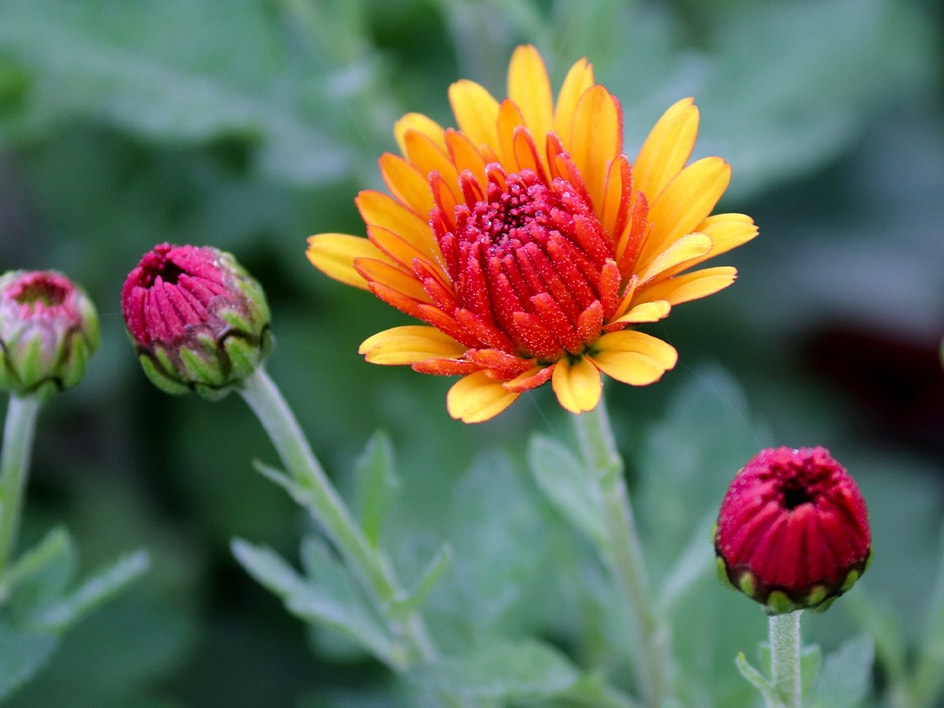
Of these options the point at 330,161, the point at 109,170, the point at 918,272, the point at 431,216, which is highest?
the point at 109,170

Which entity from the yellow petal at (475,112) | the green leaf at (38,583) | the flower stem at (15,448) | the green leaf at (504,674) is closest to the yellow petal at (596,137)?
the yellow petal at (475,112)

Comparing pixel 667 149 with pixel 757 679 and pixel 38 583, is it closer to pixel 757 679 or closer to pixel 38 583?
pixel 757 679

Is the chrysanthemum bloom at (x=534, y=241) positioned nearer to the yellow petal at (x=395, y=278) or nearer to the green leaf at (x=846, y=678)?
the yellow petal at (x=395, y=278)

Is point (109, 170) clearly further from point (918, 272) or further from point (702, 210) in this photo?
point (918, 272)

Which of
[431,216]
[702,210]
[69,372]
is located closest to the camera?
[702,210]

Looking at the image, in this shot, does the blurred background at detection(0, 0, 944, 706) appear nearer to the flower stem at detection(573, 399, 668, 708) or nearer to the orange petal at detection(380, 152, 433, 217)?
the flower stem at detection(573, 399, 668, 708)

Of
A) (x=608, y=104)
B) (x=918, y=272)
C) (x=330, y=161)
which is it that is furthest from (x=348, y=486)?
(x=918, y=272)

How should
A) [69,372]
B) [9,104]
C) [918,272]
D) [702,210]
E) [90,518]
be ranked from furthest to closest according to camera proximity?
[918,272] → [90,518] → [9,104] → [69,372] → [702,210]
